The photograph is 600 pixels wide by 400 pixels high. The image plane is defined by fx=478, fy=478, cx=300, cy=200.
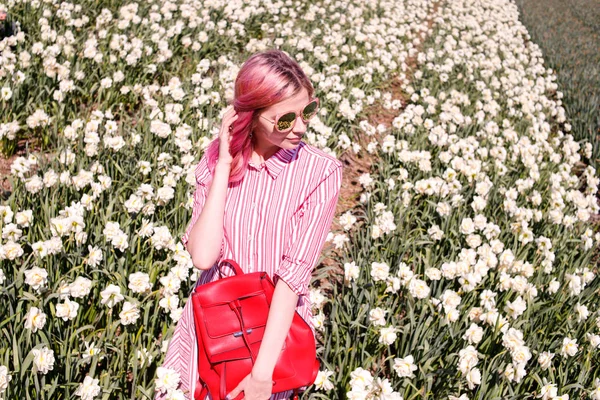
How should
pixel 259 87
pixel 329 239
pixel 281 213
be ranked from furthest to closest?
pixel 329 239
pixel 281 213
pixel 259 87

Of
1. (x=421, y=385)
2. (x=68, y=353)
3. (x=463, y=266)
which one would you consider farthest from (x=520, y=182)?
(x=68, y=353)

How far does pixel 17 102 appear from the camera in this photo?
163 inches

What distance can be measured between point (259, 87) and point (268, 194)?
1.24 ft

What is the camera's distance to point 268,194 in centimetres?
168

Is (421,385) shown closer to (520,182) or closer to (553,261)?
(553,261)

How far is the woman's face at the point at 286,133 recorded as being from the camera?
154 cm

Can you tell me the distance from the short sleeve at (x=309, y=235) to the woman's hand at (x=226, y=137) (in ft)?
1.00

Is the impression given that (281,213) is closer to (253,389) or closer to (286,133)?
(286,133)

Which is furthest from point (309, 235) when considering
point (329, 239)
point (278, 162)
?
point (329, 239)

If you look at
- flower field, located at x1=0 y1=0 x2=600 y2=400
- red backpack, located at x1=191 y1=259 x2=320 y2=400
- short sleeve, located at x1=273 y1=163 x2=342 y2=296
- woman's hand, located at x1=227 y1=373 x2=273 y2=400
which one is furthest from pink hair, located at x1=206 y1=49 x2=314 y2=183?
flower field, located at x1=0 y1=0 x2=600 y2=400

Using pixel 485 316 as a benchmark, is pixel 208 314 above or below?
above

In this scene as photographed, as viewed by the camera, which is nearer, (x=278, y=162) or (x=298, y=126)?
(x=298, y=126)

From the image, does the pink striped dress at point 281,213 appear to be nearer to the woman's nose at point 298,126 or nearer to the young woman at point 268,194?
the young woman at point 268,194

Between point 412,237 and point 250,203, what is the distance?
2119mm
